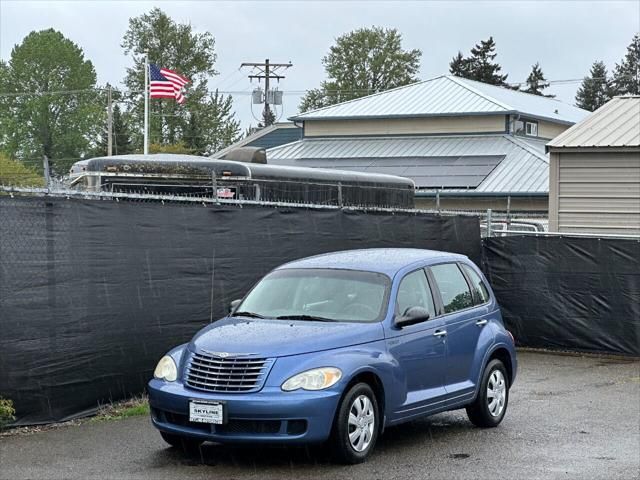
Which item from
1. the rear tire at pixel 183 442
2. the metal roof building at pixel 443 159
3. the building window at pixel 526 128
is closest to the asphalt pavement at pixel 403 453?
the rear tire at pixel 183 442

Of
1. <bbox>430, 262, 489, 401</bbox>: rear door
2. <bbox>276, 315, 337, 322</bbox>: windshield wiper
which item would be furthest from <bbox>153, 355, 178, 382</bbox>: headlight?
<bbox>430, 262, 489, 401</bbox>: rear door

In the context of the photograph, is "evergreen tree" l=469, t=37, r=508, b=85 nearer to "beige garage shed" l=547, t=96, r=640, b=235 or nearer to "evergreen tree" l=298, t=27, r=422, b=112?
"evergreen tree" l=298, t=27, r=422, b=112

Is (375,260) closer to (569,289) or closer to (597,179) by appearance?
(569,289)

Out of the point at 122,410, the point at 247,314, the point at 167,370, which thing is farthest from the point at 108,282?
the point at 167,370

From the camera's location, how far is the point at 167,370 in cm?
862

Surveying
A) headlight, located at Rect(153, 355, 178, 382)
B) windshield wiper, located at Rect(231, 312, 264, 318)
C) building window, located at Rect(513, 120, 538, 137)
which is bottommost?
headlight, located at Rect(153, 355, 178, 382)

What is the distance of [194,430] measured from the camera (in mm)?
8188

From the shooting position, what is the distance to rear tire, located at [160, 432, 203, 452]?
8680 millimetres

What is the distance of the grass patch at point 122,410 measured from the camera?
10.3m

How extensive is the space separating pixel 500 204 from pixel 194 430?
97.7 ft

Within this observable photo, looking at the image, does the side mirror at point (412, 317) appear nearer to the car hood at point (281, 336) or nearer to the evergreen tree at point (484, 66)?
the car hood at point (281, 336)

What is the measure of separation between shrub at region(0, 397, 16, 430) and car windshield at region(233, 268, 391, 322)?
6.94ft

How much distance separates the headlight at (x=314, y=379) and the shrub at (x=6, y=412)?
9.09 feet

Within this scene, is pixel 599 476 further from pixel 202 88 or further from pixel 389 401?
pixel 202 88
